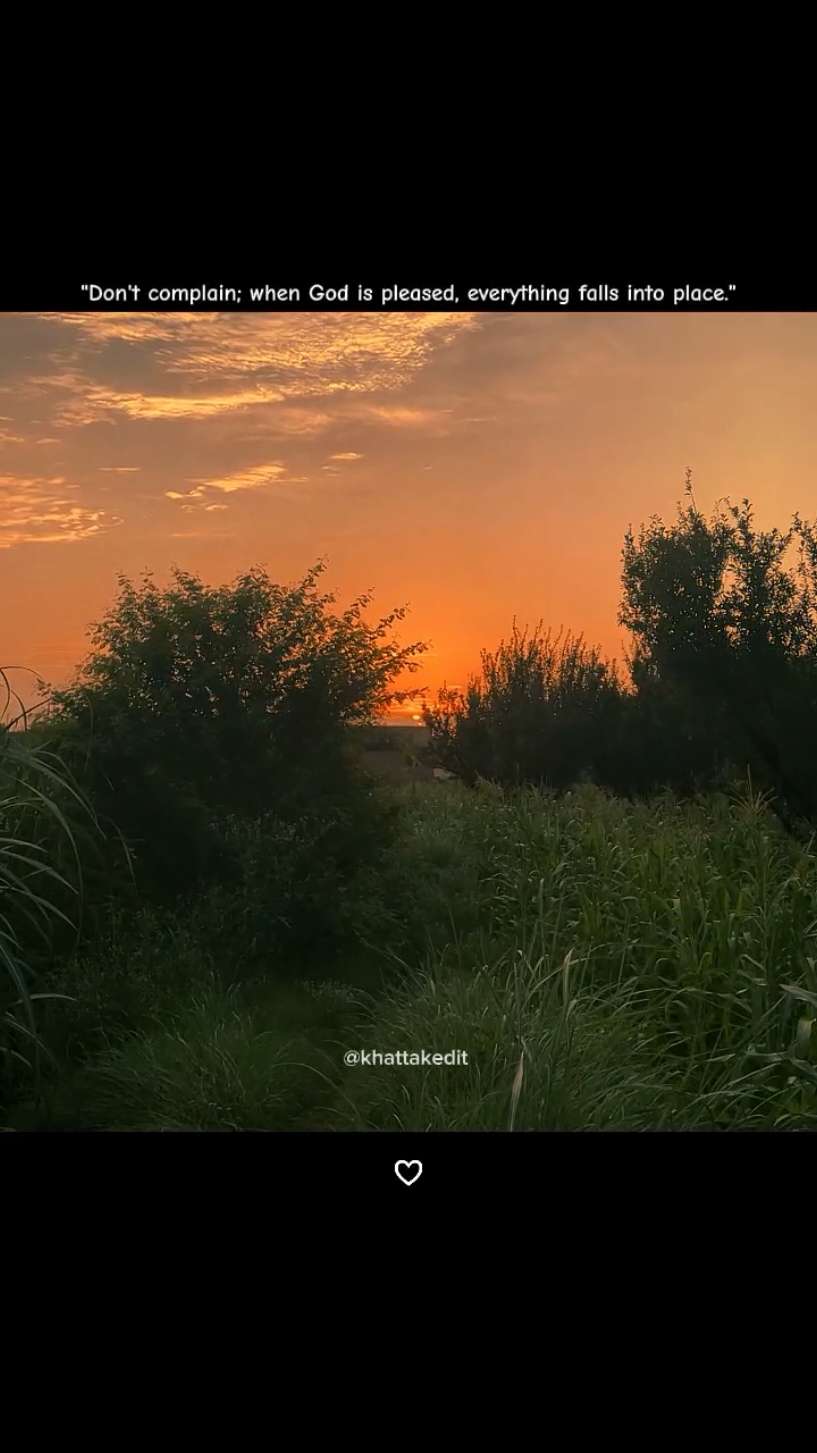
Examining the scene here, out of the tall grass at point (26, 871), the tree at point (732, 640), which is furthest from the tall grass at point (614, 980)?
the tall grass at point (26, 871)

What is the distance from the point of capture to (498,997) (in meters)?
1.96

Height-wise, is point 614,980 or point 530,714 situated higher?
point 530,714

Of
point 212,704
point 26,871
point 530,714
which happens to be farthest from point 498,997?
point 26,871

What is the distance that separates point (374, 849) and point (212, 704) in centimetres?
46

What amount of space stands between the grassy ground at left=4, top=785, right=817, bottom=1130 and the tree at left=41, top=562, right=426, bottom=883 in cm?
21

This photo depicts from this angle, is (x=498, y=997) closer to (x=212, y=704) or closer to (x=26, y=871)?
(x=212, y=704)
